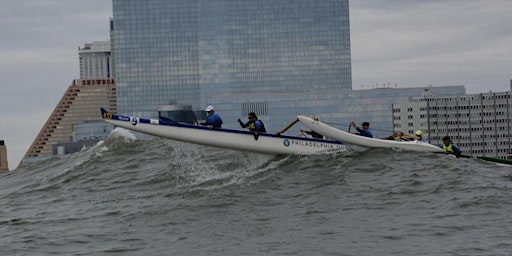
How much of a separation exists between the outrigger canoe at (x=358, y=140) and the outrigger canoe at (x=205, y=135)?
0.97m

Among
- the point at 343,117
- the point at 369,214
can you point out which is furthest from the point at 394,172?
the point at 343,117

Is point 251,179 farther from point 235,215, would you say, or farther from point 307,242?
point 307,242

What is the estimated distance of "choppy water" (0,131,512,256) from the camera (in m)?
27.4

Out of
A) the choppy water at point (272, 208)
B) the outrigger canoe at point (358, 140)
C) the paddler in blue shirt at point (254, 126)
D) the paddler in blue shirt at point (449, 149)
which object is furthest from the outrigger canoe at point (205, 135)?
the paddler in blue shirt at point (449, 149)

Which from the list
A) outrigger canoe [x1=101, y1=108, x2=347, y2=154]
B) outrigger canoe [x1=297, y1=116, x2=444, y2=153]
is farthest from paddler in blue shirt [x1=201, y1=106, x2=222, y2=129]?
outrigger canoe [x1=297, y1=116, x2=444, y2=153]

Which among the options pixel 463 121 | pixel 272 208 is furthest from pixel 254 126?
pixel 463 121

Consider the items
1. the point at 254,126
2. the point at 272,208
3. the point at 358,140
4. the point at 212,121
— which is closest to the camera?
the point at 272,208

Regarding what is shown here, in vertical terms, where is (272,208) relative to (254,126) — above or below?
below

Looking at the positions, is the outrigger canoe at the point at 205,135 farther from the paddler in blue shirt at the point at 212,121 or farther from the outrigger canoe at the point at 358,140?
the outrigger canoe at the point at 358,140

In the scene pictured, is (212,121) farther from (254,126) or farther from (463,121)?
(463,121)

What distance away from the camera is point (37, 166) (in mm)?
58938

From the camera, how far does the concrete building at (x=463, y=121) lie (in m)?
192

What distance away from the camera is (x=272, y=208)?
32.4 metres

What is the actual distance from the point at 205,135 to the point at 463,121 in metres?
162
